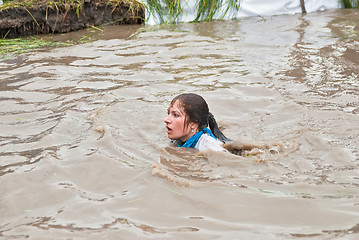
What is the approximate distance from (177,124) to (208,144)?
1.18 ft

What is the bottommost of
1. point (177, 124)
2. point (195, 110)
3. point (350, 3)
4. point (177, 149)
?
point (177, 149)

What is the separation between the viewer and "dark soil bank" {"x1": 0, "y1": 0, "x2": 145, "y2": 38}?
898 centimetres

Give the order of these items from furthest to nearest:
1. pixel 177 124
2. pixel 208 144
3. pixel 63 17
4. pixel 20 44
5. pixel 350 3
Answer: pixel 350 3
pixel 63 17
pixel 20 44
pixel 177 124
pixel 208 144

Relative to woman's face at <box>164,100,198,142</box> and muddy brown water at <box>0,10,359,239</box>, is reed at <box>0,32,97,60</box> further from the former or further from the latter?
woman's face at <box>164,100,198,142</box>

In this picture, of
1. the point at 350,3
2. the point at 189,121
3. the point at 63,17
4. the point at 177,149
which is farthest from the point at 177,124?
the point at 350,3

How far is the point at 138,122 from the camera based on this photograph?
481cm

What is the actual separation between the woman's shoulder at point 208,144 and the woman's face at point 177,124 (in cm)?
16

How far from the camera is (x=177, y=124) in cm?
426

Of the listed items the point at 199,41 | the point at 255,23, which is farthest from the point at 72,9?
the point at 255,23

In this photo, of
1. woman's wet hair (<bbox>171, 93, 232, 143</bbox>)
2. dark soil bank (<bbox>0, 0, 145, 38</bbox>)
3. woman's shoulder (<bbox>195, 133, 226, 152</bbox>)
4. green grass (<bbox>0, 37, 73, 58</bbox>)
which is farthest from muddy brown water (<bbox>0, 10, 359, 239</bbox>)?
dark soil bank (<bbox>0, 0, 145, 38</bbox>)

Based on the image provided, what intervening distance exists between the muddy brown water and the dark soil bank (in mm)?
1553

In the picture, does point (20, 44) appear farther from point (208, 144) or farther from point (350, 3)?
point (350, 3)

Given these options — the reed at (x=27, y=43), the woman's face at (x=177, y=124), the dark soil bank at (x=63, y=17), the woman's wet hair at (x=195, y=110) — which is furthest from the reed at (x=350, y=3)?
the woman's face at (x=177, y=124)

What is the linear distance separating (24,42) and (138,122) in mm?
4594
